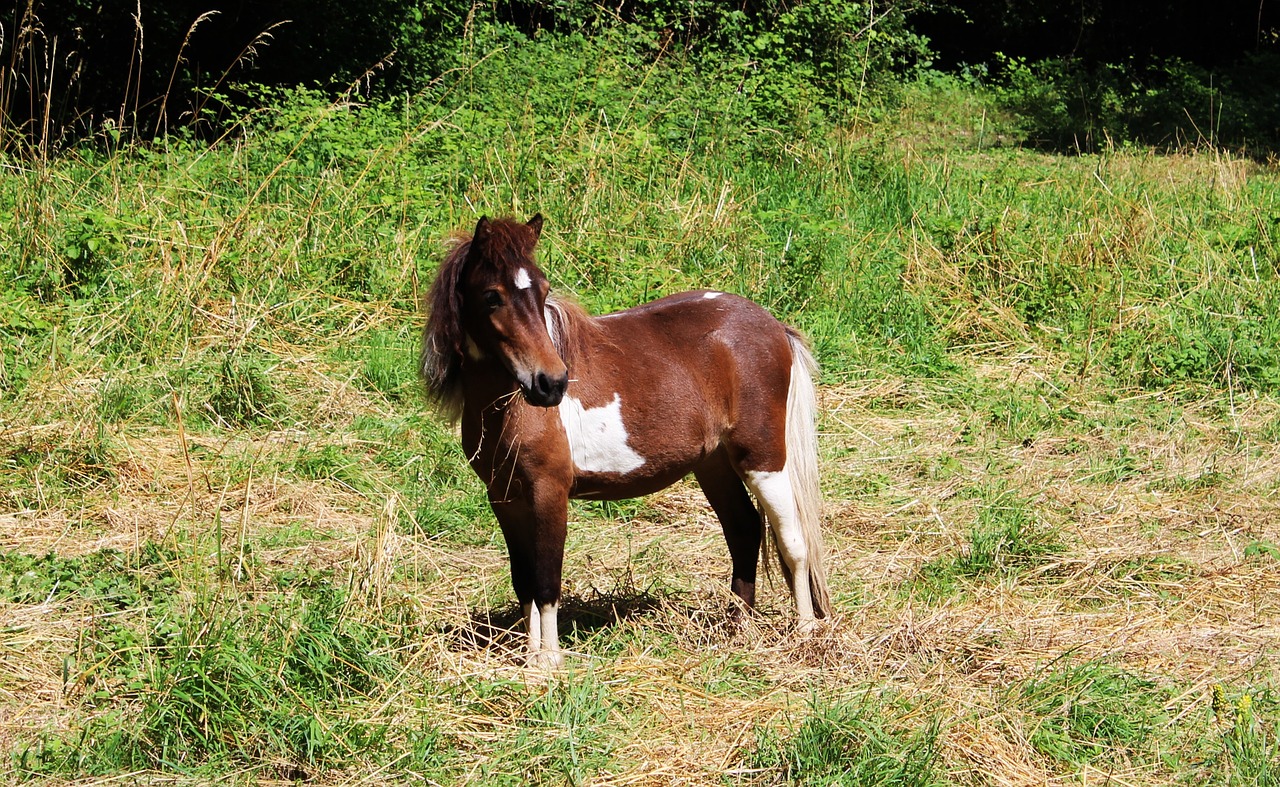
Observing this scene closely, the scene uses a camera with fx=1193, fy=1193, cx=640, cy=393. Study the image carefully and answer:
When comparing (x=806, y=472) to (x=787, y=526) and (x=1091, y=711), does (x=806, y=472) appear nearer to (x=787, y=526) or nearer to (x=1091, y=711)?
(x=787, y=526)

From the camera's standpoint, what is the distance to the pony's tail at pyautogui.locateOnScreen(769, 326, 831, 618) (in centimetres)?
427

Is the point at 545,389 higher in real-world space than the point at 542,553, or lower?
higher

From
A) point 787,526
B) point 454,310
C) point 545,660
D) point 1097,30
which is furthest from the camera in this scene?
point 1097,30

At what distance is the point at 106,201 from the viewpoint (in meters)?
7.16

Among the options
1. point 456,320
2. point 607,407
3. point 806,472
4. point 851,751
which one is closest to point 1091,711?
point 851,751

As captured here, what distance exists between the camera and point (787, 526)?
4211 millimetres

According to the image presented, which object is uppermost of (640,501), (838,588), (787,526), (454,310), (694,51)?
(694,51)

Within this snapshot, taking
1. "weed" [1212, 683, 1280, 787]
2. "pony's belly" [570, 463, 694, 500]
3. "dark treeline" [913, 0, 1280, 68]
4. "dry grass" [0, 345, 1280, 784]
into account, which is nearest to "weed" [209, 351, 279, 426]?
"dry grass" [0, 345, 1280, 784]

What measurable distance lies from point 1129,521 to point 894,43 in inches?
364

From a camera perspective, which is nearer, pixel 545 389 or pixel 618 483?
pixel 545 389

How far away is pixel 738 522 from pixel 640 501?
117 cm

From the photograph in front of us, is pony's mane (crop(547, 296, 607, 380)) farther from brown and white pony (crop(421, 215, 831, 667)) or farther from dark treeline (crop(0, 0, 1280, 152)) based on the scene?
dark treeline (crop(0, 0, 1280, 152))

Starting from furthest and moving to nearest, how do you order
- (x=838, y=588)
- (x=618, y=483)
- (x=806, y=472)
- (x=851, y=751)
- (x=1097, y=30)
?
1. (x=1097, y=30)
2. (x=838, y=588)
3. (x=806, y=472)
4. (x=618, y=483)
5. (x=851, y=751)

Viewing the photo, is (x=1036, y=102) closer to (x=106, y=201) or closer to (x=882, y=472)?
(x=882, y=472)
